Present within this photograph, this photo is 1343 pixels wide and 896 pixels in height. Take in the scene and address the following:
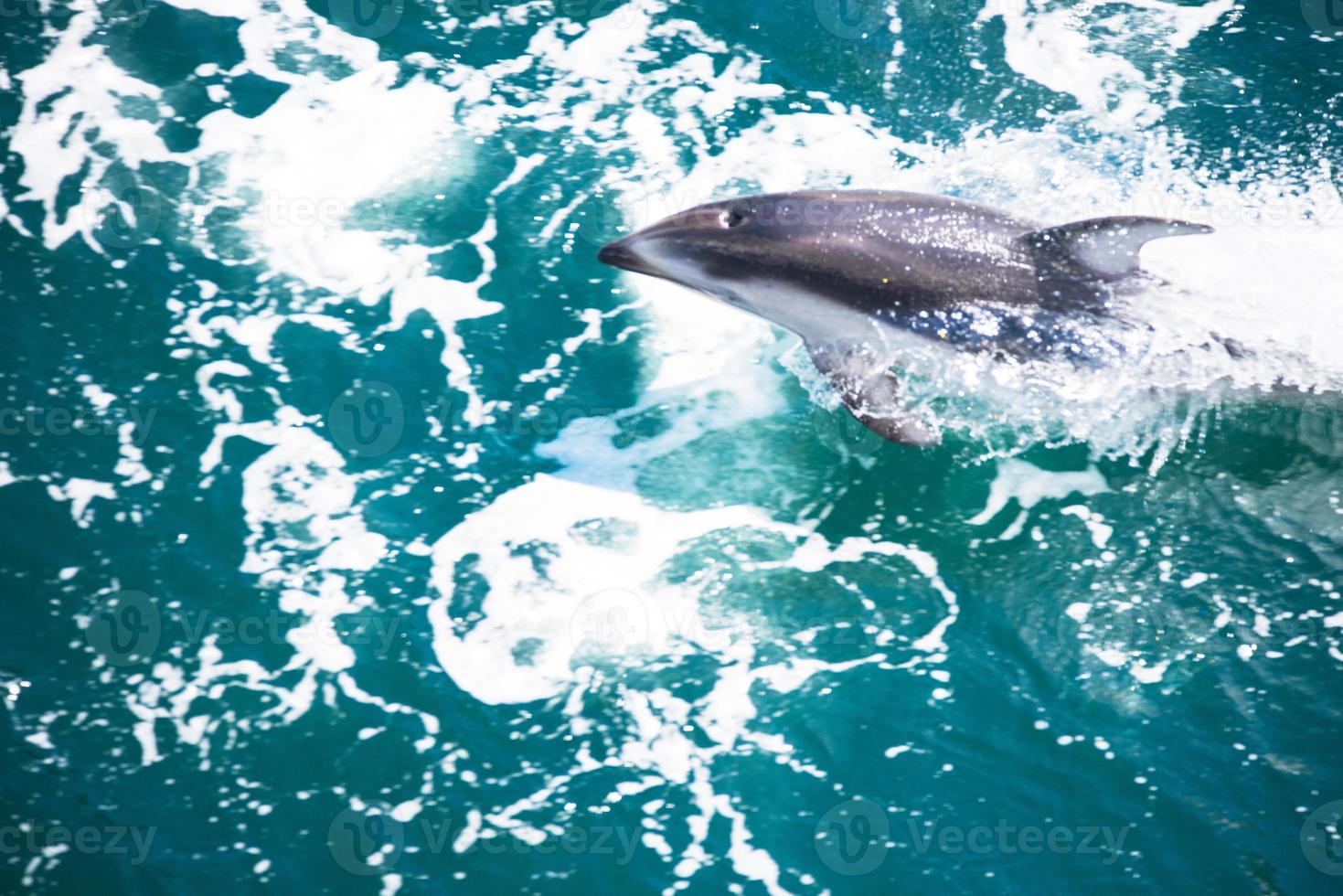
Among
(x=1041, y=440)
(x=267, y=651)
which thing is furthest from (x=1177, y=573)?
(x=267, y=651)

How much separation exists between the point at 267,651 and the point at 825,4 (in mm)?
8131

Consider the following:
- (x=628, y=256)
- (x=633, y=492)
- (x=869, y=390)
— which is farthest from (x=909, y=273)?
(x=633, y=492)

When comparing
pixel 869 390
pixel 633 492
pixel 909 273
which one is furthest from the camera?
pixel 633 492

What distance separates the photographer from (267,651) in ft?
23.7

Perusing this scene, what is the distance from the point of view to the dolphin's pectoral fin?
7.57 m

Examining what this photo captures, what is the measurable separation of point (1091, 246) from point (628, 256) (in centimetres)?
306

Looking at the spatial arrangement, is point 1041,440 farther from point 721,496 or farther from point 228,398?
point 228,398

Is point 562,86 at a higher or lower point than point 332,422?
higher

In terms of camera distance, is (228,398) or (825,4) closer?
(228,398)

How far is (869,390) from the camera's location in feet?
25.2

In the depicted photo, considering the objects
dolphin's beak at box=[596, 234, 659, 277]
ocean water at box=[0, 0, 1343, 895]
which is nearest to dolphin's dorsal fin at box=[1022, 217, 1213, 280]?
ocean water at box=[0, 0, 1343, 895]

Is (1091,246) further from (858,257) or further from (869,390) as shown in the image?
(869,390)

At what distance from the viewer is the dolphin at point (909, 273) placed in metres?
7.38

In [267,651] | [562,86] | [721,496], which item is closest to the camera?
[267,651]
